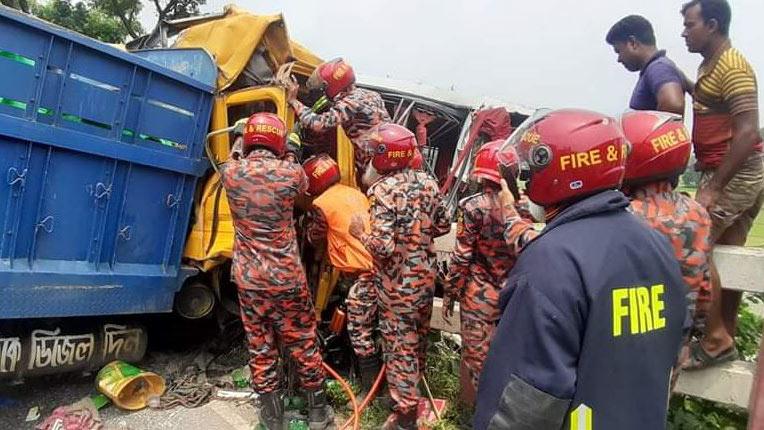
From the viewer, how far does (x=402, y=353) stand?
3.52 m

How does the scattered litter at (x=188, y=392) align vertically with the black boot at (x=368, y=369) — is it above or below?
below

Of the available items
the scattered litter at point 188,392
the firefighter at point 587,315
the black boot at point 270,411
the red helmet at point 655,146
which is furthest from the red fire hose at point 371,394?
the firefighter at point 587,315

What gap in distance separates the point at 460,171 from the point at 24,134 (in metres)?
4.04

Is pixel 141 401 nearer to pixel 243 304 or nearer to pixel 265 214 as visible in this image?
pixel 243 304

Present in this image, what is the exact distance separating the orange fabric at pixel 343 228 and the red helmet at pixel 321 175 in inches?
2.7

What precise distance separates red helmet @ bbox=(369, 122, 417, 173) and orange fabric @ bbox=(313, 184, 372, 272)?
26.3 inches

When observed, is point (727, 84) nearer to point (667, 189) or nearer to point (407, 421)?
point (667, 189)

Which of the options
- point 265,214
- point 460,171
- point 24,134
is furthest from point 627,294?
point 460,171

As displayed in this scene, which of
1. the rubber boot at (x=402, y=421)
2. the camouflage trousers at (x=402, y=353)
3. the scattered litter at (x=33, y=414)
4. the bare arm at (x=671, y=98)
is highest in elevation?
the bare arm at (x=671, y=98)

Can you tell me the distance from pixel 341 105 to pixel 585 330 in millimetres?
3174

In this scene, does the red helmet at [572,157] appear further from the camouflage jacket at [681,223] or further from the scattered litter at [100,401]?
the scattered litter at [100,401]

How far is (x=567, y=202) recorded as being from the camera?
1560 mm

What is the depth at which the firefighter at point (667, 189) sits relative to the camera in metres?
2.20

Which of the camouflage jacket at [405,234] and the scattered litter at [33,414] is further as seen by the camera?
the scattered litter at [33,414]
